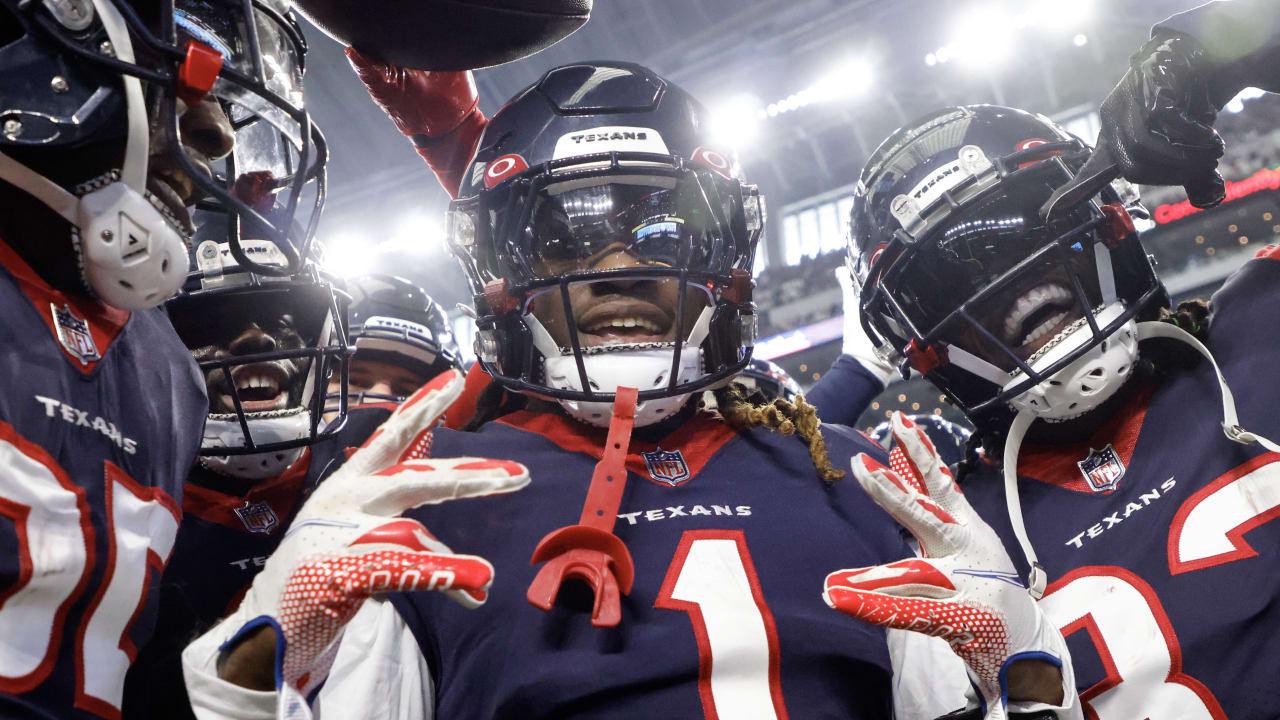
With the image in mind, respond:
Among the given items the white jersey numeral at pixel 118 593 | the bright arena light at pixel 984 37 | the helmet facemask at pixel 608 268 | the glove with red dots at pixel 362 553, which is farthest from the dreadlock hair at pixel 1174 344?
the bright arena light at pixel 984 37

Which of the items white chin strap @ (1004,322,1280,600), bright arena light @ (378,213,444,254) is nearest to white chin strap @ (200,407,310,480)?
white chin strap @ (1004,322,1280,600)

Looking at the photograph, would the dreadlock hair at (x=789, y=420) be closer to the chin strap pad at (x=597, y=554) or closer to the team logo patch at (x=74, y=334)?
the chin strap pad at (x=597, y=554)

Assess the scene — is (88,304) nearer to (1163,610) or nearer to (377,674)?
(377,674)

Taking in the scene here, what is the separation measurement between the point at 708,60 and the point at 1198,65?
1190cm

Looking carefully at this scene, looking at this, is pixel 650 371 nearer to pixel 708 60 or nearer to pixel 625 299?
pixel 625 299

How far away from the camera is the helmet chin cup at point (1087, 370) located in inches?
73.5

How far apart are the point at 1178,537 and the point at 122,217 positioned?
6.60ft

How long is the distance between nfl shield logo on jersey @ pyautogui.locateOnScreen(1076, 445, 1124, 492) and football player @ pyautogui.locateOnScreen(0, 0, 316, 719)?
72.3 inches

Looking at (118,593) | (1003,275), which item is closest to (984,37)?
(1003,275)

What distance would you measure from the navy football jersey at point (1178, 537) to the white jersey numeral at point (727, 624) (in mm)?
736

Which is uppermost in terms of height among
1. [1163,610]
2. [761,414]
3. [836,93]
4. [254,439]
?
[836,93]

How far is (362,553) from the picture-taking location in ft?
3.96

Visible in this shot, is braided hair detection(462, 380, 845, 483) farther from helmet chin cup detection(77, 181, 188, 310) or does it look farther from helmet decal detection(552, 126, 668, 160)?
helmet chin cup detection(77, 181, 188, 310)

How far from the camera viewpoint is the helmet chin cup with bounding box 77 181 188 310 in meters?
1.36
